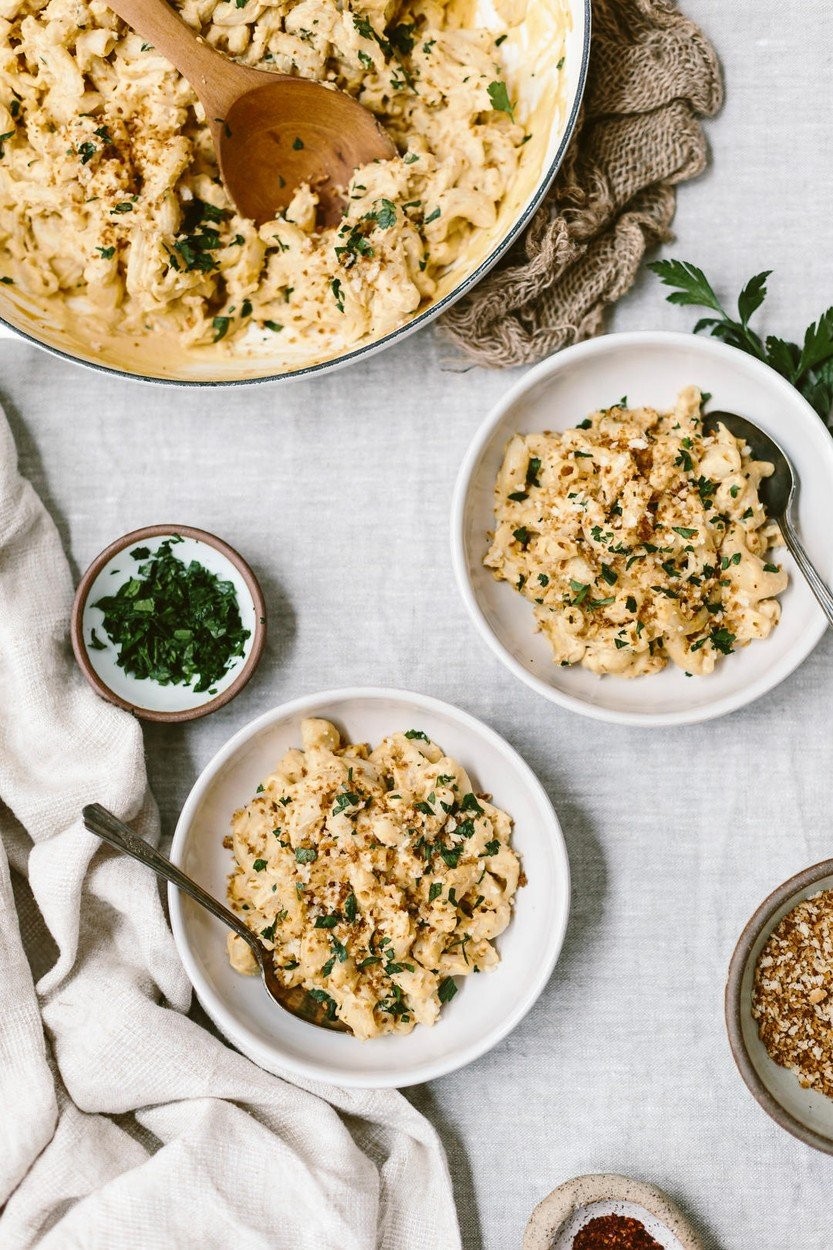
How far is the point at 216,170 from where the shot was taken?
6.71 feet

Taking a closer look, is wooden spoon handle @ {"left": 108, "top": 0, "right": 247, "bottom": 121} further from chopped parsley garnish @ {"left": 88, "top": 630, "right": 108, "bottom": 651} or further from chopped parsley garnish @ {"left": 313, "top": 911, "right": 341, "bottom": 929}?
chopped parsley garnish @ {"left": 313, "top": 911, "right": 341, "bottom": 929}

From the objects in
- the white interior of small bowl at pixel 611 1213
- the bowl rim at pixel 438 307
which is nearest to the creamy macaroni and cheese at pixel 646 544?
the bowl rim at pixel 438 307

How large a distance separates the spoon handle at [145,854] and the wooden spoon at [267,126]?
Answer: 1.21m

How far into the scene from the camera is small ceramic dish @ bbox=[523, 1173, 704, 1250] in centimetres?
195

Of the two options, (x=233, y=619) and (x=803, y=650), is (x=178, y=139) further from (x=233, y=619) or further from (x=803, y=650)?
(x=803, y=650)

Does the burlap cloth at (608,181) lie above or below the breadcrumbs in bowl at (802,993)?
above

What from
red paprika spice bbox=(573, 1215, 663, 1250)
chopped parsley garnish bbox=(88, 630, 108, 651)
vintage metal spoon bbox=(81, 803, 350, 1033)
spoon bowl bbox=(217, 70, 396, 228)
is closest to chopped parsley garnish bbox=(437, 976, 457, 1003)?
vintage metal spoon bbox=(81, 803, 350, 1033)

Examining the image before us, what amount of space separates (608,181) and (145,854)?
1638mm

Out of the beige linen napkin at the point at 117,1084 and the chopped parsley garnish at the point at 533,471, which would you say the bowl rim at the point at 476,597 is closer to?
the chopped parsley garnish at the point at 533,471

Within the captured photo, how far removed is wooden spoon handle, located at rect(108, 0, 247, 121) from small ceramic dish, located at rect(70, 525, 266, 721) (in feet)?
2.72

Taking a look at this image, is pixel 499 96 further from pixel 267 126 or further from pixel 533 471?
pixel 533 471

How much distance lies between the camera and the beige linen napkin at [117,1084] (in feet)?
6.53

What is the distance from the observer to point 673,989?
213 centimetres

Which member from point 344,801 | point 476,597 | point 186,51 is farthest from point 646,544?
point 186,51
